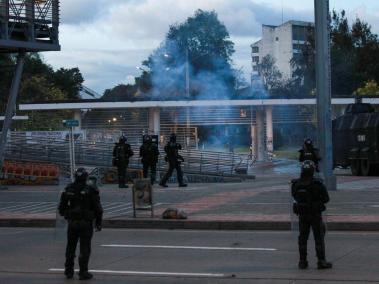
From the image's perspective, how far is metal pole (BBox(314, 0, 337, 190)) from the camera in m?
20.6

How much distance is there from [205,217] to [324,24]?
7.73 meters

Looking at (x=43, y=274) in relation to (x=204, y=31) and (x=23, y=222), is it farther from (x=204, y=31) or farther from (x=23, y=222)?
(x=204, y=31)

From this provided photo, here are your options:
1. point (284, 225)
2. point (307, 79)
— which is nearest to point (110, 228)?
point (284, 225)

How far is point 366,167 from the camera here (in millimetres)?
30016

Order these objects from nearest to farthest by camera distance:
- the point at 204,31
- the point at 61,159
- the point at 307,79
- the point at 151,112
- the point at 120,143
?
the point at 120,143, the point at 61,159, the point at 151,112, the point at 204,31, the point at 307,79

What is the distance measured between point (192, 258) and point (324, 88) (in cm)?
1104

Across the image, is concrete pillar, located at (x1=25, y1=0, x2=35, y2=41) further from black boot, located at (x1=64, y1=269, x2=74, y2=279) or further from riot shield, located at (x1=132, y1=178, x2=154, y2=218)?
black boot, located at (x1=64, y1=269, x2=74, y2=279)

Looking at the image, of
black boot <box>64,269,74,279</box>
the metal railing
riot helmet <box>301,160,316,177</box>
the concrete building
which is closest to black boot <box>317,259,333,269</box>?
riot helmet <box>301,160,316,177</box>

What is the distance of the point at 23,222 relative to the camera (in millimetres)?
16453

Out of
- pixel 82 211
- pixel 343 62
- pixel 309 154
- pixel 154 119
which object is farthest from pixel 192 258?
pixel 343 62

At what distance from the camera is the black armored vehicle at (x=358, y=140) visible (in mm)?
29609

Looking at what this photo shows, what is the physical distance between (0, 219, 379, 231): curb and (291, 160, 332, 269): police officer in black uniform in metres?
4.65

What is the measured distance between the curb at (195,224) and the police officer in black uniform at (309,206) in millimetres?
4651

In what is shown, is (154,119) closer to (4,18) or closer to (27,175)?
(27,175)
